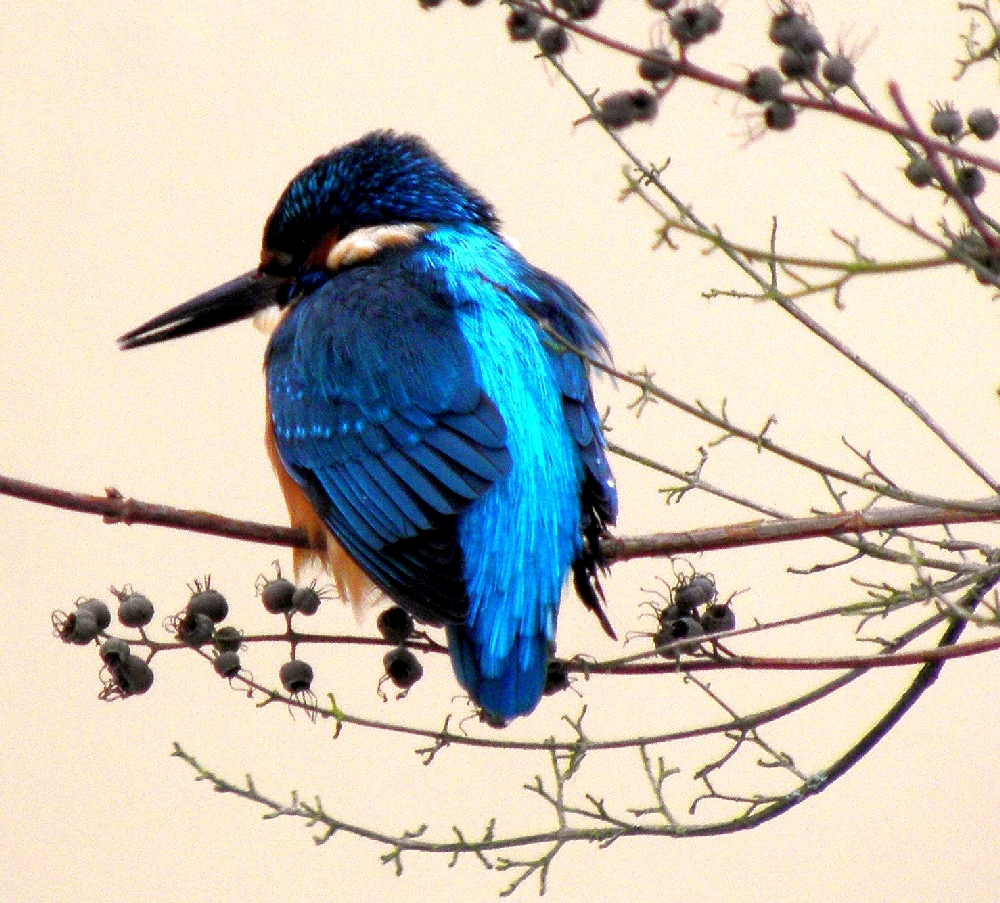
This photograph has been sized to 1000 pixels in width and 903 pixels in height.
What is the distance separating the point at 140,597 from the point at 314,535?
419mm

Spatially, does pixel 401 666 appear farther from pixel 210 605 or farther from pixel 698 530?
pixel 698 530

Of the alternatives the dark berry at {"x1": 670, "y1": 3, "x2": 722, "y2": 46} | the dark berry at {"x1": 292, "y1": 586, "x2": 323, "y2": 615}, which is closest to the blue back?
the dark berry at {"x1": 292, "y1": 586, "x2": 323, "y2": 615}

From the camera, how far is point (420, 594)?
139 cm

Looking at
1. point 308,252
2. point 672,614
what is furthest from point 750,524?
point 308,252

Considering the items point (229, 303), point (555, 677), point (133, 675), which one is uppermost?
point (229, 303)

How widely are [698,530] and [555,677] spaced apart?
0.31 metres

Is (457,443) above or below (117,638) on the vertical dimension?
above

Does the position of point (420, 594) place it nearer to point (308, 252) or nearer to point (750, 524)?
point (750, 524)

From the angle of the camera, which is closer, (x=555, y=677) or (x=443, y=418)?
(x=555, y=677)

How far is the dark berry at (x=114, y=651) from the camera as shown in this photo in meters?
1.18

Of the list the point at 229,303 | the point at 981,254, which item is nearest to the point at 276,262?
the point at 229,303

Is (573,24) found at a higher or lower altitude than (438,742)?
higher

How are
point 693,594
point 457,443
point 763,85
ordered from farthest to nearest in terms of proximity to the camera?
point 457,443 → point 693,594 → point 763,85

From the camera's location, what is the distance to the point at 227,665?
120 centimetres
